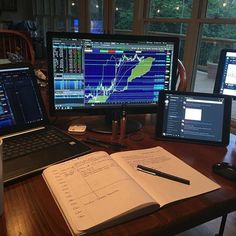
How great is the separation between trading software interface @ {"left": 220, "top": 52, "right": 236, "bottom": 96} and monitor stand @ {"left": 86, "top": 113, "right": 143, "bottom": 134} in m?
0.38

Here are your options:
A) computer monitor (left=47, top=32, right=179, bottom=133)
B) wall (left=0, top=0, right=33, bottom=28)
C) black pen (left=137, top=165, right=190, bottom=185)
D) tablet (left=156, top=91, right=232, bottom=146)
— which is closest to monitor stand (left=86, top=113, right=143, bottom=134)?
computer monitor (left=47, top=32, right=179, bottom=133)

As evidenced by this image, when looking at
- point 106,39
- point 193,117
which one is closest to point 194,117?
point 193,117

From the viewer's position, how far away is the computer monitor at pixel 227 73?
107cm

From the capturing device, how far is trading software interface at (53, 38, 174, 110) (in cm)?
102

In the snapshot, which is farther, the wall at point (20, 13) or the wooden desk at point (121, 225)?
the wall at point (20, 13)

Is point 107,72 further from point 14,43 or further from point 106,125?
point 14,43

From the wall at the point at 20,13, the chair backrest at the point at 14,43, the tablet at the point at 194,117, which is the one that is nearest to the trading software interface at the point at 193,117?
the tablet at the point at 194,117

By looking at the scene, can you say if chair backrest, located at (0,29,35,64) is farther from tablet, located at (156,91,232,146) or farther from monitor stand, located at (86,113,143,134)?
tablet, located at (156,91,232,146)

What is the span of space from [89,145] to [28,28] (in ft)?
18.1

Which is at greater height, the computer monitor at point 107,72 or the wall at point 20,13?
the wall at point 20,13

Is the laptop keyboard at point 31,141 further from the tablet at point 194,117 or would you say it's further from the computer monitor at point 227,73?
the computer monitor at point 227,73

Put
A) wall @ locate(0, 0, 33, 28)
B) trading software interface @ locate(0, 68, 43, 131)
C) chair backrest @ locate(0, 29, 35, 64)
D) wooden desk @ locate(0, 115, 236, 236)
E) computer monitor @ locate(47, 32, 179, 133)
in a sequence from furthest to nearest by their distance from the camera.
A: wall @ locate(0, 0, 33, 28) → chair backrest @ locate(0, 29, 35, 64) → computer monitor @ locate(47, 32, 179, 133) → trading software interface @ locate(0, 68, 43, 131) → wooden desk @ locate(0, 115, 236, 236)

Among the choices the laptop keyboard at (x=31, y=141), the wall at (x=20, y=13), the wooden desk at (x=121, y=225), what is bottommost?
the wooden desk at (x=121, y=225)

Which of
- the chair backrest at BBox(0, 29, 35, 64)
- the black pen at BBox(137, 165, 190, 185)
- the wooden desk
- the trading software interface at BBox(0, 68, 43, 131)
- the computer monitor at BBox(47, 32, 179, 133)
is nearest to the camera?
the wooden desk
